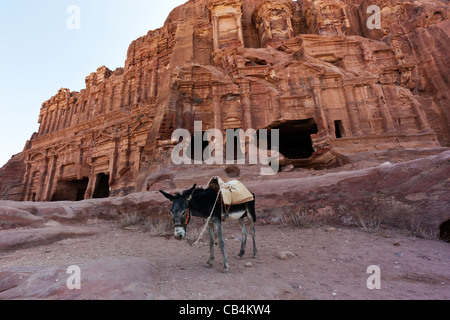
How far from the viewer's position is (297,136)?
1772 cm

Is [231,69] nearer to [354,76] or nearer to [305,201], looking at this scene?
[354,76]

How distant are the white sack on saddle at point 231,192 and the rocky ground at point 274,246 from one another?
109 centimetres

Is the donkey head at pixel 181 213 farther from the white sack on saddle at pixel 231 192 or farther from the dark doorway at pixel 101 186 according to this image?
the dark doorway at pixel 101 186

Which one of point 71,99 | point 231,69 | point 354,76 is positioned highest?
point 71,99

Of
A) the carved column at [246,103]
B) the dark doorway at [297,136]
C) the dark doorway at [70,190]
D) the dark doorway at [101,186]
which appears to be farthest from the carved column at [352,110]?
the dark doorway at [70,190]

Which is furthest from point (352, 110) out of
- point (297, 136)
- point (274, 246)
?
point (274, 246)

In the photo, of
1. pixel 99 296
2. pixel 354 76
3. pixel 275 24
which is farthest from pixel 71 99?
pixel 99 296

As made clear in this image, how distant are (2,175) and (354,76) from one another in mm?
46966

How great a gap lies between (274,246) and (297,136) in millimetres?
14571

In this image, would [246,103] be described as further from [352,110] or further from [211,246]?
[211,246]

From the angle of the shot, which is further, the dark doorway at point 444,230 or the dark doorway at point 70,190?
the dark doorway at point 70,190

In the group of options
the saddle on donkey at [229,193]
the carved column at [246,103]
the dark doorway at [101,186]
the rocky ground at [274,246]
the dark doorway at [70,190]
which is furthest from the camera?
the dark doorway at [70,190]

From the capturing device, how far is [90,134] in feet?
94.0

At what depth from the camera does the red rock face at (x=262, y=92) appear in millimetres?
14797
